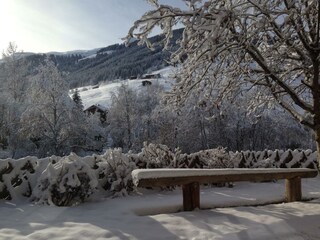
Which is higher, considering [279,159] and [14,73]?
[14,73]

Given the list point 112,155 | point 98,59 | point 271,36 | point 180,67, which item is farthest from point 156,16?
point 98,59

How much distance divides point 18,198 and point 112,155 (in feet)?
7.49

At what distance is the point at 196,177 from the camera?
20.2ft

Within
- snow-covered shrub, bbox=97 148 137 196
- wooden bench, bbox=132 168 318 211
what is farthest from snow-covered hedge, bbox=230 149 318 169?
snow-covered shrub, bbox=97 148 137 196

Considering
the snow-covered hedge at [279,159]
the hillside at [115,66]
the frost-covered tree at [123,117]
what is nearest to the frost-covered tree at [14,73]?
the frost-covered tree at [123,117]

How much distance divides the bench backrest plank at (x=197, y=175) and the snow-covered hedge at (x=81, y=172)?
1.73 metres

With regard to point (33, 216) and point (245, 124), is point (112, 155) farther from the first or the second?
point (245, 124)

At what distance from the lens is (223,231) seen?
4977mm

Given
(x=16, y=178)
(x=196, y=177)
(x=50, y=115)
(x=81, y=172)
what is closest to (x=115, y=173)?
(x=81, y=172)

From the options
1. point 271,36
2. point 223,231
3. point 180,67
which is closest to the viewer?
point 223,231

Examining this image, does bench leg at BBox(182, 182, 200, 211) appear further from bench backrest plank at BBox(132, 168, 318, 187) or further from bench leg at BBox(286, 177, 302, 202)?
bench leg at BBox(286, 177, 302, 202)

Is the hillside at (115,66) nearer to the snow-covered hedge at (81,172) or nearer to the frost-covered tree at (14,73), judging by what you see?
the frost-covered tree at (14,73)

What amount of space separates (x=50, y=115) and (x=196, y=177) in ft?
81.4

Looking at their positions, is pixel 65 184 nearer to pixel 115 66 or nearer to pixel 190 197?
pixel 190 197
